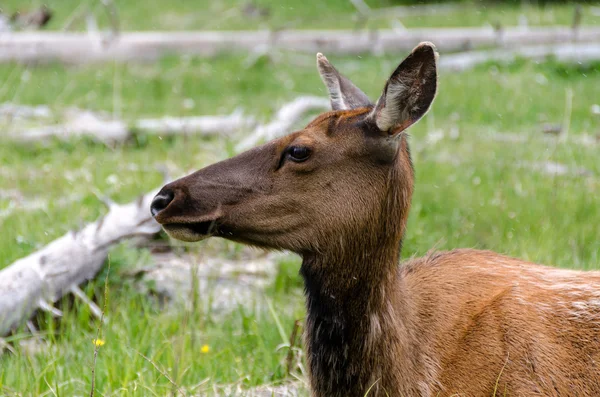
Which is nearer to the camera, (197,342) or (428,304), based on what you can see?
(428,304)

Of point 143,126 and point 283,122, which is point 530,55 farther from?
point 143,126

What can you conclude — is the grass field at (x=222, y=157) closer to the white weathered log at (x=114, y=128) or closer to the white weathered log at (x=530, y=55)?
the white weathered log at (x=114, y=128)

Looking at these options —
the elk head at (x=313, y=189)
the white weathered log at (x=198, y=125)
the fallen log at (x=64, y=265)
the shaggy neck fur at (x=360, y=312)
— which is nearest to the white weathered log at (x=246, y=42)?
the white weathered log at (x=198, y=125)

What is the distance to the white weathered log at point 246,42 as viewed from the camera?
1270cm

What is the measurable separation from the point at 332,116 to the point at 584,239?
2723 millimetres

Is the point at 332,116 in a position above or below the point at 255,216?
above

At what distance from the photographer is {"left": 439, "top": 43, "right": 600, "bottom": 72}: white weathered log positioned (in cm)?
1226

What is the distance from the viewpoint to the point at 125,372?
386cm

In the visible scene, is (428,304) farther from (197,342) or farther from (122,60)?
(122,60)

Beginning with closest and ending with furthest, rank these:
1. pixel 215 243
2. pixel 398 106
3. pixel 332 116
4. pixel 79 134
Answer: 1. pixel 398 106
2. pixel 332 116
3. pixel 215 243
4. pixel 79 134

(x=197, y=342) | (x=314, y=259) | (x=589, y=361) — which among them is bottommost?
(x=197, y=342)

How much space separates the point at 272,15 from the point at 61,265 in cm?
1463

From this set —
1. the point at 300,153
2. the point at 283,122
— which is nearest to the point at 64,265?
the point at 300,153

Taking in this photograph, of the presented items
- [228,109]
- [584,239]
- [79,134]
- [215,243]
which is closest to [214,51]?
[228,109]
